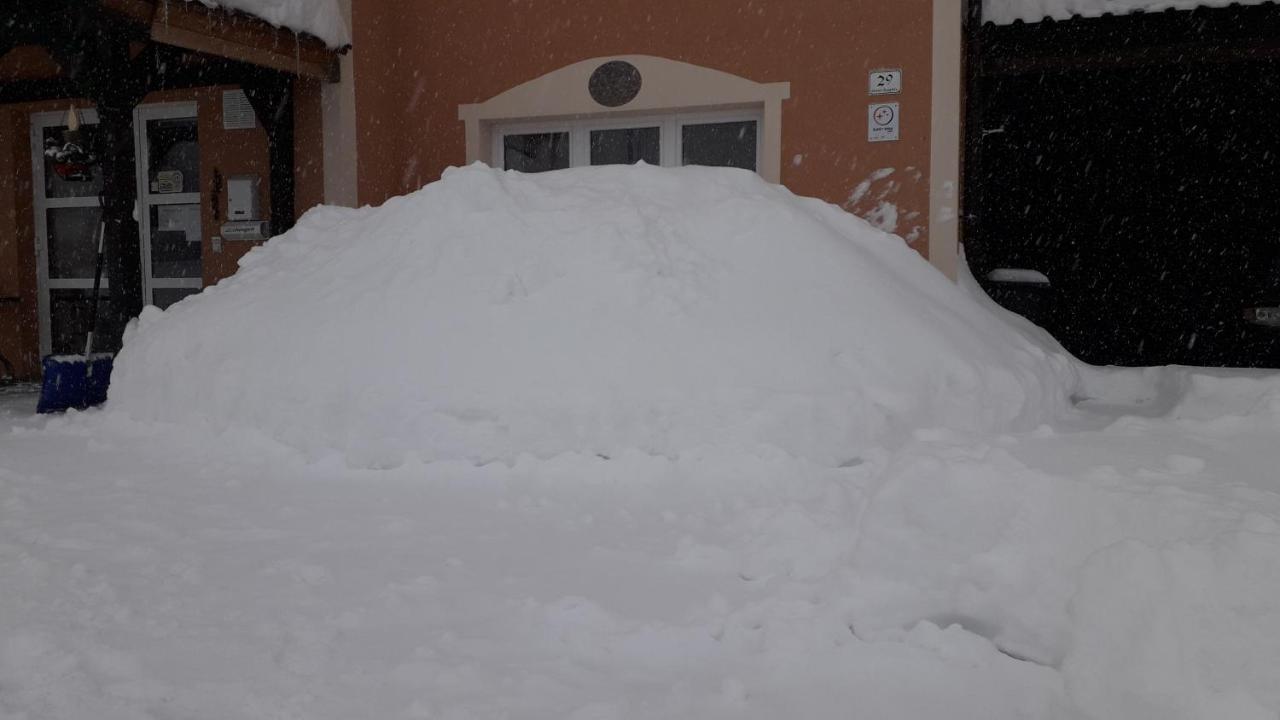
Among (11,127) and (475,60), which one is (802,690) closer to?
(475,60)

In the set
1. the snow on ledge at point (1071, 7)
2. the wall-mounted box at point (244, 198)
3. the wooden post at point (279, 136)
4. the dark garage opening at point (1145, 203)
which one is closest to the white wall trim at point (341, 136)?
the wooden post at point (279, 136)

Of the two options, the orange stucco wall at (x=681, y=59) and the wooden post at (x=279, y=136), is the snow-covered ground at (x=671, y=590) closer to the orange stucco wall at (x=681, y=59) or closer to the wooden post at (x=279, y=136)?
the orange stucco wall at (x=681, y=59)

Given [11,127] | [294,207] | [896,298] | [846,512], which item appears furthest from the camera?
[11,127]

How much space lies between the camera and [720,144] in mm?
7414

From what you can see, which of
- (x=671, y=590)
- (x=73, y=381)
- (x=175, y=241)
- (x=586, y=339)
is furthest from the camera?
(x=175, y=241)

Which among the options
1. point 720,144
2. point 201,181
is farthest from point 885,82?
point 201,181

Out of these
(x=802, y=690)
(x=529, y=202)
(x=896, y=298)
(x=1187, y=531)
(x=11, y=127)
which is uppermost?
(x=11, y=127)

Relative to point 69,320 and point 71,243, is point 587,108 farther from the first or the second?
point 69,320

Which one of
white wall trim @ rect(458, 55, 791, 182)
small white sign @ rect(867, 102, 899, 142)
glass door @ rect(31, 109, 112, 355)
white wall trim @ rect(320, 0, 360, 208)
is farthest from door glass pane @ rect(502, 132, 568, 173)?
glass door @ rect(31, 109, 112, 355)

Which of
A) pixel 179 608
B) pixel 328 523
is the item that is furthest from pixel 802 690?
pixel 328 523

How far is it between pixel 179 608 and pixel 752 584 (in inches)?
63.2

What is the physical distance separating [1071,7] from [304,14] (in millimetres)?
5666

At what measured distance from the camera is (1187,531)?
2520mm

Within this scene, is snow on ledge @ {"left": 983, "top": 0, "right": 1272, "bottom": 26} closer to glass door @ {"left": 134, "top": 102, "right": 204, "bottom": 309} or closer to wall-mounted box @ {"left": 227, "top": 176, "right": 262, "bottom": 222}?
wall-mounted box @ {"left": 227, "top": 176, "right": 262, "bottom": 222}
